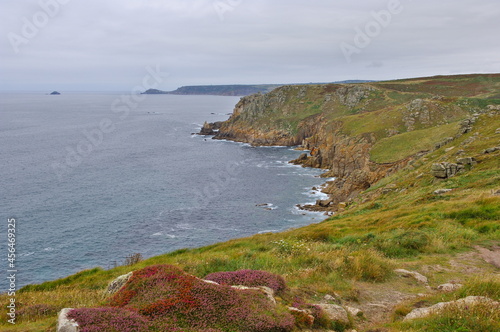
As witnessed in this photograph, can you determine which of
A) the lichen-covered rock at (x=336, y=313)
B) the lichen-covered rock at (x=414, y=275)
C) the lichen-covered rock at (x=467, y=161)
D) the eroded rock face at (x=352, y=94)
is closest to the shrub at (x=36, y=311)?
the lichen-covered rock at (x=336, y=313)

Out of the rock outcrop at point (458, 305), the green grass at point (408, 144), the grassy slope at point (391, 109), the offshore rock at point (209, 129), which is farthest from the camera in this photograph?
the offshore rock at point (209, 129)

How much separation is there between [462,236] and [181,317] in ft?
56.1

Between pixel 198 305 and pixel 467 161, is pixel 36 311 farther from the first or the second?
pixel 467 161

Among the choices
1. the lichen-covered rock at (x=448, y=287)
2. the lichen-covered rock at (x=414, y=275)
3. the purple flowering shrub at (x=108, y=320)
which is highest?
the purple flowering shrub at (x=108, y=320)

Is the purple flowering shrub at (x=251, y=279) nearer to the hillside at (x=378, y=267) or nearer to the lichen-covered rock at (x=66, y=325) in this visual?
the hillside at (x=378, y=267)

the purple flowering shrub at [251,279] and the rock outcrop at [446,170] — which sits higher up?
the rock outcrop at [446,170]

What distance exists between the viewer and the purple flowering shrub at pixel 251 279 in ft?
37.5

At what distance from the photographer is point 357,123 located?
102 meters

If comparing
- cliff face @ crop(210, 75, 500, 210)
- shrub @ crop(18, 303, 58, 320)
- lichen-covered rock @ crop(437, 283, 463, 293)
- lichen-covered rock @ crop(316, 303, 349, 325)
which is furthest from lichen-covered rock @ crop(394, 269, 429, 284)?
cliff face @ crop(210, 75, 500, 210)

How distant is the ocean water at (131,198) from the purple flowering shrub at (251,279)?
35247 mm

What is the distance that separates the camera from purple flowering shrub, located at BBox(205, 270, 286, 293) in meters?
11.4

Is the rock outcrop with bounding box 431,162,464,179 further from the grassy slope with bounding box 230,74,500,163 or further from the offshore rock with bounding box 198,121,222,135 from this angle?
the offshore rock with bounding box 198,121,222,135

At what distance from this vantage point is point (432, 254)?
1706 cm

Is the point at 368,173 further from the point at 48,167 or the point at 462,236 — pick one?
the point at 48,167
